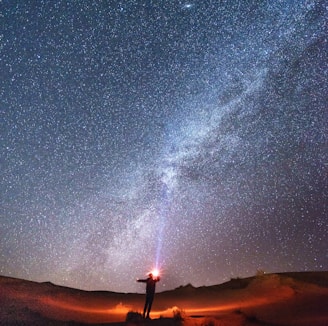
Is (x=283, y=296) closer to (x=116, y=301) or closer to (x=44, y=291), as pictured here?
(x=116, y=301)

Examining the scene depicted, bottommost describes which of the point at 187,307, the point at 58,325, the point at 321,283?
the point at 58,325

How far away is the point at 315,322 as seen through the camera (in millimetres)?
14852

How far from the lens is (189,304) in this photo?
21.7 m

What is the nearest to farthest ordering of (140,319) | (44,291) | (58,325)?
(58,325)
(140,319)
(44,291)

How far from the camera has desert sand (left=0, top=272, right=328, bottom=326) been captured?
13607 mm

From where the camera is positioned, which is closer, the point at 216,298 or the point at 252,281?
the point at 216,298

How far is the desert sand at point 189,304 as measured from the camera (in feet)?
44.6

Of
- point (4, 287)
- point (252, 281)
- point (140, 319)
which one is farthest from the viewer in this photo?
point (252, 281)

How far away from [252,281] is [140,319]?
48.0ft

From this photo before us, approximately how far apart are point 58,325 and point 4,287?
27.6 ft

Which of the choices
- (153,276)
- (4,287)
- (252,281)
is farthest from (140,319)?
(252,281)

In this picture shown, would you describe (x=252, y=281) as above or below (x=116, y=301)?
above

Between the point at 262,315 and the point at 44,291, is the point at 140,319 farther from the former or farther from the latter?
the point at 44,291

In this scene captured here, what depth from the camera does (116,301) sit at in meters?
21.8
